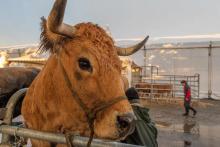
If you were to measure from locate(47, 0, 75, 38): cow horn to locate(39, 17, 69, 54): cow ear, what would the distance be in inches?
5.0

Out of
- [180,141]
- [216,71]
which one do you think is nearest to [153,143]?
[180,141]

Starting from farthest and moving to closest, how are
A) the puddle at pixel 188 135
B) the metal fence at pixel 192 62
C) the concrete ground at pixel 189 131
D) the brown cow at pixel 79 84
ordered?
the metal fence at pixel 192 62 → the concrete ground at pixel 189 131 → the puddle at pixel 188 135 → the brown cow at pixel 79 84

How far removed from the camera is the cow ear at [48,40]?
2817 mm

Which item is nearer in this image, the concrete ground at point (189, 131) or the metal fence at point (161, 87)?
the concrete ground at point (189, 131)

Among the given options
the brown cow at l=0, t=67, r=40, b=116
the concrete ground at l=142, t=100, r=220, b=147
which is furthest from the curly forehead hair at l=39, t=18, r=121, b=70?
the concrete ground at l=142, t=100, r=220, b=147

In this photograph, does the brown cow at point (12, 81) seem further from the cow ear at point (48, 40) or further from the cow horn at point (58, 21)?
the cow horn at point (58, 21)

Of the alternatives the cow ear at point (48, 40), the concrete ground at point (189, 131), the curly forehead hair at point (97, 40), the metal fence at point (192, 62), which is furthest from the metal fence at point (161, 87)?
the curly forehead hair at point (97, 40)

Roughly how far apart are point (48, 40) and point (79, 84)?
549mm

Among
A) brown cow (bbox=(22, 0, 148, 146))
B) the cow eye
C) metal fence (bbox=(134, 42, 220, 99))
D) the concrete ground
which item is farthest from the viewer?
metal fence (bbox=(134, 42, 220, 99))

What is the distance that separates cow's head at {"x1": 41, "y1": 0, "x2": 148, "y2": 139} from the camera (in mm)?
2355

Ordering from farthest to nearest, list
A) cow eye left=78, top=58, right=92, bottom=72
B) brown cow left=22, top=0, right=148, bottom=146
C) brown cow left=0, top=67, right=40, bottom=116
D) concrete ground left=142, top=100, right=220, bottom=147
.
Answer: concrete ground left=142, top=100, right=220, bottom=147 → brown cow left=0, top=67, right=40, bottom=116 → cow eye left=78, top=58, right=92, bottom=72 → brown cow left=22, top=0, right=148, bottom=146

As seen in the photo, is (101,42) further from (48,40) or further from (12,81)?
(12,81)

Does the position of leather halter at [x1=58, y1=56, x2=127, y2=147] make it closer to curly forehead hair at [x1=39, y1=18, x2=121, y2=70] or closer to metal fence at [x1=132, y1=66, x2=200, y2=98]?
curly forehead hair at [x1=39, y1=18, x2=121, y2=70]

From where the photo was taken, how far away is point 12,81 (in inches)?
145
